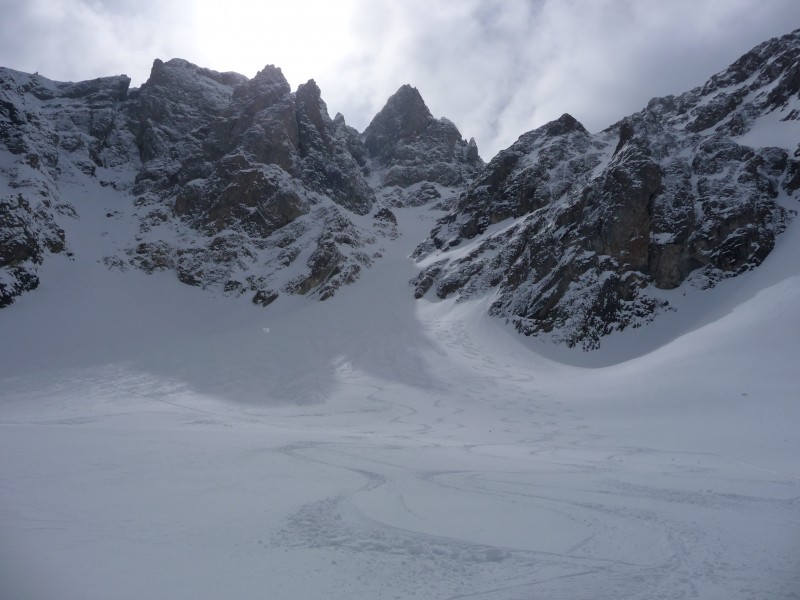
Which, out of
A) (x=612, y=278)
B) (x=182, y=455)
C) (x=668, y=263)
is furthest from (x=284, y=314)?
(x=182, y=455)

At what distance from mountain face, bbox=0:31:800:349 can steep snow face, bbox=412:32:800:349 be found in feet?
0.48

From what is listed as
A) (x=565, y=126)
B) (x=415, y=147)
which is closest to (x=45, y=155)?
(x=415, y=147)

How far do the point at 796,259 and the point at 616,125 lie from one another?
3803 cm

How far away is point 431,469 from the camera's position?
9133mm

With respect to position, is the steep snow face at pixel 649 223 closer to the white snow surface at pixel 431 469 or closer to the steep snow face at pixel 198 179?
the white snow surface at pixel 431 469

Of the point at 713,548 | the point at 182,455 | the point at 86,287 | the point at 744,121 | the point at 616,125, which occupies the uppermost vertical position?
the point at 616,125

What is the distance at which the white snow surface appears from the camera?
476cm

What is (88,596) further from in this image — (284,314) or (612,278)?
(284,314)

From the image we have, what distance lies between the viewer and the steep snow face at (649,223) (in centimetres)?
3120

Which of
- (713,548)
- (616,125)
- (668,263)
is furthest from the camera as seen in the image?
(616,125)

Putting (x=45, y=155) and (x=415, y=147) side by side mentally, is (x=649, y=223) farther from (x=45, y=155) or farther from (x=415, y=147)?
(x=45, y=155)

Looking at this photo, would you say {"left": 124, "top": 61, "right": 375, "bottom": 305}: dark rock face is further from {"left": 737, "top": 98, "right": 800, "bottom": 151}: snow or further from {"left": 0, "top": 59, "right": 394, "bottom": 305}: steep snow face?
{"left": 737, "top": 98, "right": 800, "bottom": 151}: snow

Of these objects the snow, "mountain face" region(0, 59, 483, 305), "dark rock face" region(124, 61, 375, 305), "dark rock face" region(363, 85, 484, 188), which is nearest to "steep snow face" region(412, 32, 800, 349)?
the snow

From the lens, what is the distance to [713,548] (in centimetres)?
541
